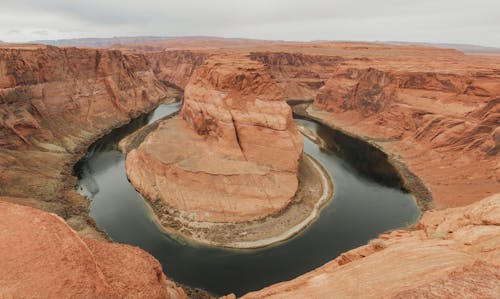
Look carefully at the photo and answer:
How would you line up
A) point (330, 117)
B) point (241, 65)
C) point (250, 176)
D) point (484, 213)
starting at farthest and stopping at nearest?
point (330, 117) → point (241, 65) → point (250, 176) → point (484, 213)

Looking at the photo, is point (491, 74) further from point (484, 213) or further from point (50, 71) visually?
point (50, 71)

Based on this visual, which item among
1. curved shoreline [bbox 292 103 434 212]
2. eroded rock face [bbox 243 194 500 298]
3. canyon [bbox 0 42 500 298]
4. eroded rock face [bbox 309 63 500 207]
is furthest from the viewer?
eroded rock face [bbox 309 63 500 207]

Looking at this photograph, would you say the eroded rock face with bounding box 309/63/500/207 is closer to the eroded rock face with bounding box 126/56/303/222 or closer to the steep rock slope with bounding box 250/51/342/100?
the eroded rock face with bounding box 126/56/303/222

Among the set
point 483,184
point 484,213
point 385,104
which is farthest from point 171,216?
point 385,104

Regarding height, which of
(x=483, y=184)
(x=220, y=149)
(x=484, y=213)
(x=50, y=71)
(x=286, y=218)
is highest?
(x=50, y=71)

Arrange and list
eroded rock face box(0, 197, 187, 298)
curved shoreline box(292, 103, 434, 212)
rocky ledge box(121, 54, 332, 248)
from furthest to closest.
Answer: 1. curved shoreline box(292, 103, 434, 212)
2. rocky ledge box(121, 54, 332, 248)
3. eroded rock face box(0, 197, 187, 298)

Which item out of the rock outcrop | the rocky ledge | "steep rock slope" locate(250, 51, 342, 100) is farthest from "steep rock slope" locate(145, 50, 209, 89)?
the rocky ledge

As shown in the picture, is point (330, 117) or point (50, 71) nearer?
point (50, 71)
